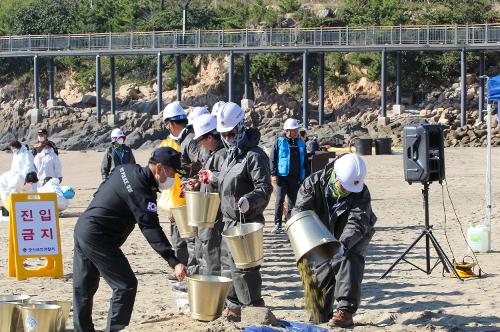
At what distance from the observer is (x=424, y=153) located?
11.4 meters

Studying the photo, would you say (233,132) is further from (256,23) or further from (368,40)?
(256,23)

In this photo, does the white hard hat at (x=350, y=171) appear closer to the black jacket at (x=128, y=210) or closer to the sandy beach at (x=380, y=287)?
the sandy beach at (x=380, y=287)

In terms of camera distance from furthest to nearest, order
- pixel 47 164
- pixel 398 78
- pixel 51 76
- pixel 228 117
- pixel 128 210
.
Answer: pixel 51 76 < pixel 398 78 < pixel 47 164 < pixel 228 117 < pixel 128 210

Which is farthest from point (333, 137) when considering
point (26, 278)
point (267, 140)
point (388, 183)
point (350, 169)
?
point (350, 169)

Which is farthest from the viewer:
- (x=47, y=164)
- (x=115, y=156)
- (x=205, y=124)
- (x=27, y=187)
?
(x=47, y=164)

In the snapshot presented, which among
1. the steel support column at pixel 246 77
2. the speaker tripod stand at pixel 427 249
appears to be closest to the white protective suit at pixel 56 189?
the speaker tripod stand at pixel 427 249

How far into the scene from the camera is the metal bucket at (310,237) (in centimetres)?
811

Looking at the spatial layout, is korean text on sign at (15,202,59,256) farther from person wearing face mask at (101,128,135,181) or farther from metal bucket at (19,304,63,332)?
metal bucket at (19,304,63,332)

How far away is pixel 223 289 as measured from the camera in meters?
8.18

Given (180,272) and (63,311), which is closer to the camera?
(180,272)

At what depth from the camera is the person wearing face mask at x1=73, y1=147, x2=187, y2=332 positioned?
8.02 m

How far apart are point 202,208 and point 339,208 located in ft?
4.05

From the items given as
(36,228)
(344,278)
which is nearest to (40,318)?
(344,278)

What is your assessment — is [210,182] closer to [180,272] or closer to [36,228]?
[180,272]
